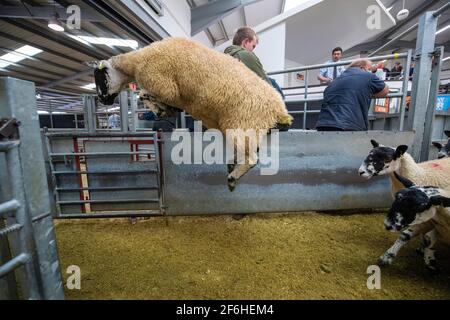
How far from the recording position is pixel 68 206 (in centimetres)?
270

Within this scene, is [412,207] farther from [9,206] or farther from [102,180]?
[102,180]

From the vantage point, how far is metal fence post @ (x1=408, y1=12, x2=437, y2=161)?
9.10 feet

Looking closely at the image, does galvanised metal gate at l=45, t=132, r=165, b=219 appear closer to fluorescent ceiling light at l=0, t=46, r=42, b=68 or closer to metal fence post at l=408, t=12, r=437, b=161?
metal fence post at l=408, t=12, r=437, b=161

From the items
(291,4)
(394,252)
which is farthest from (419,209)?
(291,4)

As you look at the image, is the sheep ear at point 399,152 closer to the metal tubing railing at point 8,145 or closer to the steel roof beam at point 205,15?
the metal tubing railing at point 8,145

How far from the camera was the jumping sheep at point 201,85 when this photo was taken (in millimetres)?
1058

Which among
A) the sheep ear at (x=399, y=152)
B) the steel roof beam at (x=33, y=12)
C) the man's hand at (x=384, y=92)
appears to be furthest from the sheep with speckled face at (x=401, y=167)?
the steel roof beam at (x=33, y=12)

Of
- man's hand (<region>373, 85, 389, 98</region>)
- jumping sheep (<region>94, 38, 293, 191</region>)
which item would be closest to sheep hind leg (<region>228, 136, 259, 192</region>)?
jumping sheep (<region>94, 38, 293, 191</region>)

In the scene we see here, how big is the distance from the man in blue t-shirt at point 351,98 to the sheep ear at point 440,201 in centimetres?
146

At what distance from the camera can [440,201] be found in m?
1.54

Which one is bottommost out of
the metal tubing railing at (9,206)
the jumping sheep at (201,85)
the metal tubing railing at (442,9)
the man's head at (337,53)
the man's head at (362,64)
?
the metal tubing railing at (9,206)

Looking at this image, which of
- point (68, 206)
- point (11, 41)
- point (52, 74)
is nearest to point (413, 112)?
point (68, 206)

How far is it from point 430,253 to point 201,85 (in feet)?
7.09

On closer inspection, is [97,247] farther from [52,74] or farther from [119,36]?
[52,74]
